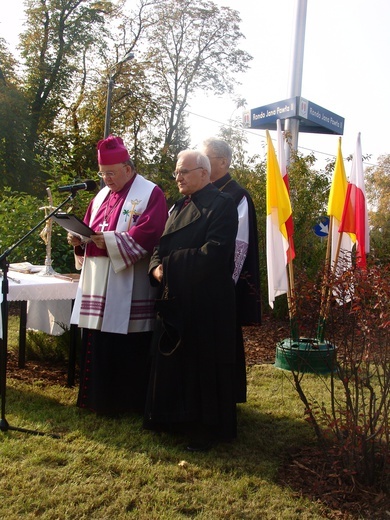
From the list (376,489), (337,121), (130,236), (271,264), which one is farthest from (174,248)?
(337,121)

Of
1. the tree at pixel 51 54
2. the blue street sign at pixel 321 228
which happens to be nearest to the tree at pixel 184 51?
the tree at pixel 51 54

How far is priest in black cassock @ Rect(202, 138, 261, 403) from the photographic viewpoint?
14.5ft

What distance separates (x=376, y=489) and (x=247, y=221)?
214 cm

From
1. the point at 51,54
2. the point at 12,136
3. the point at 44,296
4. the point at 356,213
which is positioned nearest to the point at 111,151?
the point at 44,296

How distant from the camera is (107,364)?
4.53 meters

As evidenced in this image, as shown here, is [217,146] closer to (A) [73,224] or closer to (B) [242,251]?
(B) [242,251]

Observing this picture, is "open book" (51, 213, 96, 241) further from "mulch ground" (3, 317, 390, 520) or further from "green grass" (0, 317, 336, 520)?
"mulch ground" (3, 317, 390, 520)

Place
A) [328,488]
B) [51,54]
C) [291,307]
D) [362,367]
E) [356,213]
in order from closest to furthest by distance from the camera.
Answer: [328,488] < [362,367] < [291,307] < [356,213] < [51,54]

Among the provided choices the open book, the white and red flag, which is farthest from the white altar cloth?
the white and red flag

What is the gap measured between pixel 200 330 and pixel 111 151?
64.8 inches

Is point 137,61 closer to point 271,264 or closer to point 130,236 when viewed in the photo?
point 271,264

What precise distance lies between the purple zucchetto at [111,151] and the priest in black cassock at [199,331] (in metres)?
0.77

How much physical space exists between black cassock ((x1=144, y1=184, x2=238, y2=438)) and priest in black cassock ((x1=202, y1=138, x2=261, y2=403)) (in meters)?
0.49

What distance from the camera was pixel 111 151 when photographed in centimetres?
450
